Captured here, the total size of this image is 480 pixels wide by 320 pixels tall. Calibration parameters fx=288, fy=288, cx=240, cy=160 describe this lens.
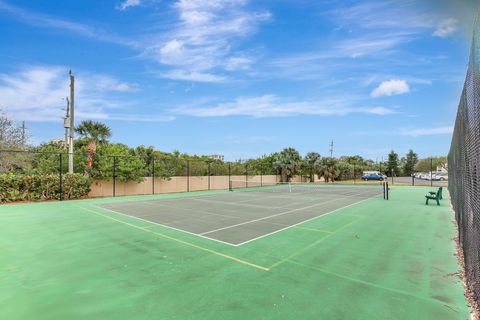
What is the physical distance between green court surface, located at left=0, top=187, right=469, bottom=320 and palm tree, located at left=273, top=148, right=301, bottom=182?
2983cm

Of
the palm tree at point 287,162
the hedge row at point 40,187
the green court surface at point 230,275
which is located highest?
the palm tree at point 287,162

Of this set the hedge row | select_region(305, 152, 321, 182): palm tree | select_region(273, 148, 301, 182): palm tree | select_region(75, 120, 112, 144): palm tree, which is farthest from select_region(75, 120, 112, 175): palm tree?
select_region(305, 152, 321, 182): palm tree

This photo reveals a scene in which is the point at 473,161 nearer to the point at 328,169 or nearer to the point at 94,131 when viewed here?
the point at 94,131

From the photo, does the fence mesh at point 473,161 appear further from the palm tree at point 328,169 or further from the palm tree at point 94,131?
the palm tree at point 328,169

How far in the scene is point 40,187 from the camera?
642 inches

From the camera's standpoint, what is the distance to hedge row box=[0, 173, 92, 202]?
15.1 m

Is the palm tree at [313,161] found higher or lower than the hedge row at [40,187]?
higher

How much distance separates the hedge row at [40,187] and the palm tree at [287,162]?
81.4 ft

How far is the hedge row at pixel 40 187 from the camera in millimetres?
15102

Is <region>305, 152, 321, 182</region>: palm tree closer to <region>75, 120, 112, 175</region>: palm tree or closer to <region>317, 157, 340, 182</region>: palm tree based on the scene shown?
<region>317, 157, 340, 182</region>: palm tree

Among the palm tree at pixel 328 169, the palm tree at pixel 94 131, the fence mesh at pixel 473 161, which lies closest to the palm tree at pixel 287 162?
the palm tree at pixel 328 169

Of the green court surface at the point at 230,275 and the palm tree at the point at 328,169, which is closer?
the green court surface at the point at 230,275

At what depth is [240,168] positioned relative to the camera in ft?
107

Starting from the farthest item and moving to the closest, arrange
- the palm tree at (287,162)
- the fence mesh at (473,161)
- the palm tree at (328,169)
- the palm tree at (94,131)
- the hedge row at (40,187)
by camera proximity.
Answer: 1. the palm tree at (328,169)
2. the palm tree at (287,162)
3. the palm tree at (94,131)
4. the hedge row at (40,187)
5. the fence mesh at (473,161)
